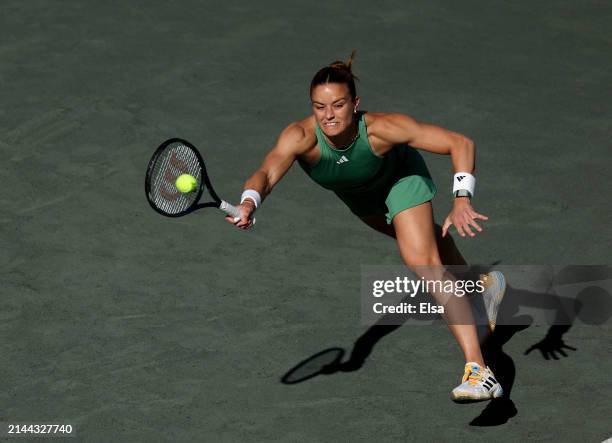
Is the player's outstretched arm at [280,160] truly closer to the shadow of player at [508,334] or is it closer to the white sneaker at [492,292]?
the shadow of player at [508,334]

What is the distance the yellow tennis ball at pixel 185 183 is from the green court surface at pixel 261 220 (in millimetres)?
1272

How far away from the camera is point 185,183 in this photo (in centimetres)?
593

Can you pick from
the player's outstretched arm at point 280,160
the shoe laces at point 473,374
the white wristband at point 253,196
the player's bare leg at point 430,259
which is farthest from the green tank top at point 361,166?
the shoe laces at point 473,374

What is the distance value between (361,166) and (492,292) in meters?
1.33

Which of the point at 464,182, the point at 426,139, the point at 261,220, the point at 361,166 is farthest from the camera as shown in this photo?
the point at 261,220

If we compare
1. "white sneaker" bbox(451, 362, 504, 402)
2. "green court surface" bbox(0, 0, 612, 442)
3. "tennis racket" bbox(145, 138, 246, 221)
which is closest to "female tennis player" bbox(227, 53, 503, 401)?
"white sneaker" bbox(451, 362, 504, 402)

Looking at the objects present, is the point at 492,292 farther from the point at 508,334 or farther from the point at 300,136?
the point at 300,136

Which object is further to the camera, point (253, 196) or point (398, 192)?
point (398, 192)

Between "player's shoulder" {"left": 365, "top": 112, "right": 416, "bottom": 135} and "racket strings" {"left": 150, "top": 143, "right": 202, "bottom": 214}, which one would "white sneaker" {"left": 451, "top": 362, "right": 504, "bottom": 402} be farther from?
"racket strings" {"left": 150, "top": 143, "right": 202, "bottom": 214}

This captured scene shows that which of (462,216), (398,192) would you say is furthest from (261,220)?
(462,216)

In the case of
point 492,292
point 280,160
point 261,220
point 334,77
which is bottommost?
point 492,292

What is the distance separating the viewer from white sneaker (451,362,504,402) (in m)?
5.96

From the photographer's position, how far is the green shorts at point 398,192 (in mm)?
6551

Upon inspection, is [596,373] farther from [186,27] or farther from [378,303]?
[186,27]
